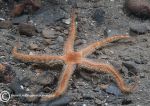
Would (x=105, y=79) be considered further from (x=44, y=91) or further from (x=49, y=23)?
(x=49, y=23)

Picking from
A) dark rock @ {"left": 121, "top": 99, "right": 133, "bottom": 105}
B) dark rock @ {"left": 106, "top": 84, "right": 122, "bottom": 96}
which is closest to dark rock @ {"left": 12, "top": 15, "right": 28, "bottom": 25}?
dark rock @ {"left": 106, "top": 84, "right": 122, "bottom": 96}

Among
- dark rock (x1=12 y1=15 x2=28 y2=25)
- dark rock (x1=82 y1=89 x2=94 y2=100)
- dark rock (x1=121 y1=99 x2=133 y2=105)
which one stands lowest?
dark rock (x1=121 y1=99 x2=133 y2=105)

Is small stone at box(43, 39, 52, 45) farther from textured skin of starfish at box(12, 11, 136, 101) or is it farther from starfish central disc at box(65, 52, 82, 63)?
starfish central disc at box(65, 52, 82, 63)

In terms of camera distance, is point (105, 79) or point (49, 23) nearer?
point (105, 79)

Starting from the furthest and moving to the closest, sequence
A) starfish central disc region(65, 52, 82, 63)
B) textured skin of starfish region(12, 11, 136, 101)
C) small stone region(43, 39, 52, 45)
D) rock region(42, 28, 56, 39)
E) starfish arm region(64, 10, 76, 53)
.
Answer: rock region(42, 28, 56, 39)
small stone region(43, 39, 52, 45)
starfish arm region(64, 10, 76, 53)
starfish central disc region(65, 52, 82, 63)
textured skin of starfish region(12, 11, 136, 101)

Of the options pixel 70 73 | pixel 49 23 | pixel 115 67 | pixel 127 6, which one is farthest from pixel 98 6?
pixel 70 73
